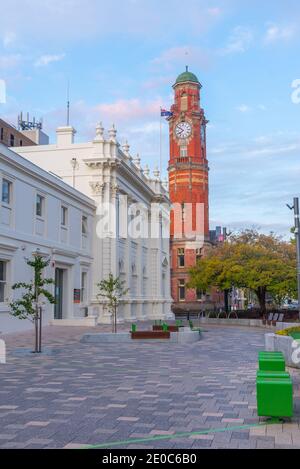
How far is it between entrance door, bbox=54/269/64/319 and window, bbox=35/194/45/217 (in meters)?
4.31

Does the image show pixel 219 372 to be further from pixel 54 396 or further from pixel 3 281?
pixel 3 281

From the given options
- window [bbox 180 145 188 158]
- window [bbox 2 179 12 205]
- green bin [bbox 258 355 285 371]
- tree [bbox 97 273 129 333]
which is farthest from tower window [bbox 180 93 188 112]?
green bin [bbox 258 355 285 371]

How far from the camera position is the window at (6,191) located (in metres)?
25.1

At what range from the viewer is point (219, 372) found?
1268 cm

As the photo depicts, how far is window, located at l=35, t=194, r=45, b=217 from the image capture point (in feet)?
94.7

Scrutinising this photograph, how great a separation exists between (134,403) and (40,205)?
21.8m

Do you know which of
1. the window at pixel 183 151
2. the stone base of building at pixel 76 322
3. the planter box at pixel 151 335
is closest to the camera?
the planter box at pixel 151 335

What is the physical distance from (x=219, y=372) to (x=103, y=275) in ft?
84.1

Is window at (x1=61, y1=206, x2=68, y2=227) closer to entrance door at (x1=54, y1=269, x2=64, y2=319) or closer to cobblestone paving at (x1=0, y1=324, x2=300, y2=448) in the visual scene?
entrance door at (x1=54, y1=269, x2=64, y2=319)

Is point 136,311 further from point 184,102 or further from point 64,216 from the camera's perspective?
point 184,102

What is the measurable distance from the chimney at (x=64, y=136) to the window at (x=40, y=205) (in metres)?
10.8

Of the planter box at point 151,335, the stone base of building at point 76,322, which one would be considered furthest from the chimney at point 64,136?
the planter box at point 151,335

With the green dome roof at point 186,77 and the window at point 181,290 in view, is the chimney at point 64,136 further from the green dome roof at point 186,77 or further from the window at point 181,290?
the green dome roof at point 186,77
